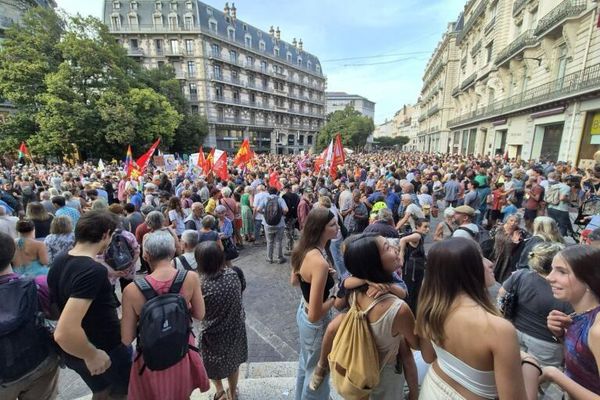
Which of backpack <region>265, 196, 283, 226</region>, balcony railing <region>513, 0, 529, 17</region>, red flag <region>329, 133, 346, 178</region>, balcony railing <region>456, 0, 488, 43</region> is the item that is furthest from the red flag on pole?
balcony railing <region>456, 0, 488, 43</region>

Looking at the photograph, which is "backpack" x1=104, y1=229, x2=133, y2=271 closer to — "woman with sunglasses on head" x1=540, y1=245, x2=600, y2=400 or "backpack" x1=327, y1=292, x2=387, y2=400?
"backpack" x1=327, y1=292, x2=387, y2=400

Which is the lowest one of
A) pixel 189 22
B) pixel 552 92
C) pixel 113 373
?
pixel 113 373

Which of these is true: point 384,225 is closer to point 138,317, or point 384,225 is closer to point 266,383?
point 266,383

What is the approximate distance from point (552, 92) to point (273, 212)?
18.3m

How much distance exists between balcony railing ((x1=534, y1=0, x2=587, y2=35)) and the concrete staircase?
20.0 m

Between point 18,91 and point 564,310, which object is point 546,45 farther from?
point 18,91

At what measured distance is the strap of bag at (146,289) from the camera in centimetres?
182

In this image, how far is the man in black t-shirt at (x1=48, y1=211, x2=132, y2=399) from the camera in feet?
5.38

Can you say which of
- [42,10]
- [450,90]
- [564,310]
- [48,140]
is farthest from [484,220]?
[450,90]

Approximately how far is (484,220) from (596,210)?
2.07 m

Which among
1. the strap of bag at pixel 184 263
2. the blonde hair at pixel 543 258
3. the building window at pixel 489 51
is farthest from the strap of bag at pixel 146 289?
the building window at pixel 489 51

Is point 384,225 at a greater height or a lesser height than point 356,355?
greater

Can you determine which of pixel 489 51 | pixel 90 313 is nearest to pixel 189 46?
pixel 489 51

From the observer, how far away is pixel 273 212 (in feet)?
19.5
